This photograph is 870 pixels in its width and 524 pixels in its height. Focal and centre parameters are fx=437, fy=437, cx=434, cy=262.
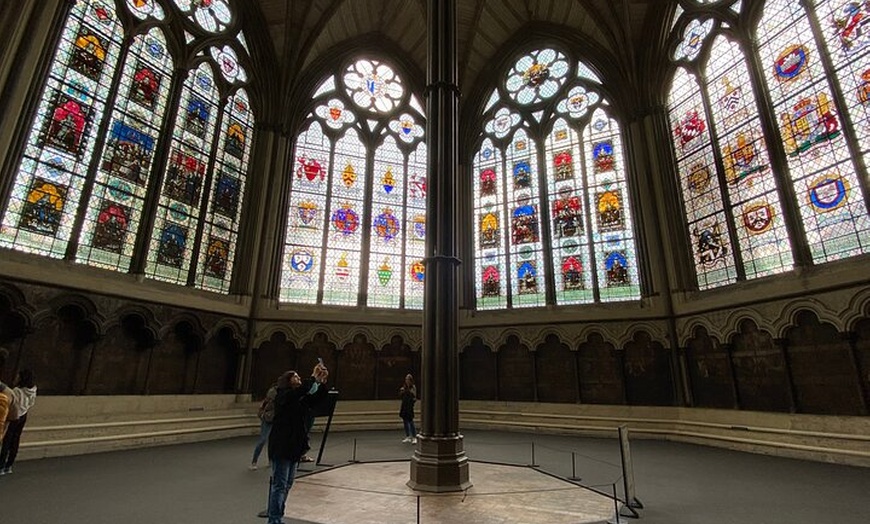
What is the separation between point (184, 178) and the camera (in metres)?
12.2

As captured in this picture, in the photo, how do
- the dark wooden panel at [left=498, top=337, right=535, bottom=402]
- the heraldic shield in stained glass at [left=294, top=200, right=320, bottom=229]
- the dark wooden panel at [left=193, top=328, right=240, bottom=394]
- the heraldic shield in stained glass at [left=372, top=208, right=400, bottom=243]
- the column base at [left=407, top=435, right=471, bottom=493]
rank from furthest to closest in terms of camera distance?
the heraldic shield in stained glass at [left=372, top=208, right=400, bottom=243] < the heraldic shield in stained glass at [left=294, top=200, right=320, bottom=229] < the dark wooden panel at [left=498, top=337, right=535, bottom=402] < the dark wooden panel at [left=193, top=328, right=240, bottom=394] < the column base at [left=407, top=435, right=471, bottom=493]

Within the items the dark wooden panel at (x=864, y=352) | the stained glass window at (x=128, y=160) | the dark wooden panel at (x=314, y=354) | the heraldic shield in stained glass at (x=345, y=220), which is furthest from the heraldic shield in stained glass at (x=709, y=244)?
the stained glass window at (x=128, y=160)

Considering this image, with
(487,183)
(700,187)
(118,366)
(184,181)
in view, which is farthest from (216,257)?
(700,187)

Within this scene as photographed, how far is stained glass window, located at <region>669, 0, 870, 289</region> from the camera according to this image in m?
9.28

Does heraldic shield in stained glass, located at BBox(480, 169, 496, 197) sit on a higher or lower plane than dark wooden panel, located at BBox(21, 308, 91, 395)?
higher

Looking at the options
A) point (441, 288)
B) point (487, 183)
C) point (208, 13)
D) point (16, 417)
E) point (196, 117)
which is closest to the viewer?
point (16, 417)

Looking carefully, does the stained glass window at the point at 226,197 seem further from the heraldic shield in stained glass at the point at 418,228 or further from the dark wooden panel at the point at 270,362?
the heraldic shield in stained glass at the point at 418,228

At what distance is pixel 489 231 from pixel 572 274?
133 inches

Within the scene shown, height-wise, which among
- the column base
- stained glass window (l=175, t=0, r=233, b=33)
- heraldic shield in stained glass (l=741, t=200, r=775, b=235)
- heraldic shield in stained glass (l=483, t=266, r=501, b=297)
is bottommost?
the column base

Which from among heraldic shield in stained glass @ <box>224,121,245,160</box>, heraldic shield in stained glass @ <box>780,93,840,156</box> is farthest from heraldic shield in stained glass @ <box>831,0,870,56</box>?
heraldic shield in stained glass @ <box>224,121,245,160</box>

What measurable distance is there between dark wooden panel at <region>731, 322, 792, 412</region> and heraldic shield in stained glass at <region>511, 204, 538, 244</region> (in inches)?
261

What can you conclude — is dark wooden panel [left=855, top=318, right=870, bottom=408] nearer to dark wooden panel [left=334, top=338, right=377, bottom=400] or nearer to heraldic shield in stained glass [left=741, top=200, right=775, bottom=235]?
heraldic shield in stained glass [left=741, top=200, right=775, bottom=235]

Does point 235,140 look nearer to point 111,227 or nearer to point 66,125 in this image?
point 66,125

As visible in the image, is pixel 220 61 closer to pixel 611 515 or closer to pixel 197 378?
pixel 197 378
